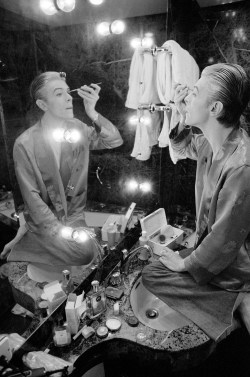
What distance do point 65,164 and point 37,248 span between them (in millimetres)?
639

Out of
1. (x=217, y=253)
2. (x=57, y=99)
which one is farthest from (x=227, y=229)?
(x=57, y=99)

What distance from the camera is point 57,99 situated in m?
1.86

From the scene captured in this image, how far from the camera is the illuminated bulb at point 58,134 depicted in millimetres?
1891

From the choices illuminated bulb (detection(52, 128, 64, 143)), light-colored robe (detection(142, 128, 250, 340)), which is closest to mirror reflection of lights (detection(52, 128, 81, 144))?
illuminated bulb (detection(52, 128, 64, 143))

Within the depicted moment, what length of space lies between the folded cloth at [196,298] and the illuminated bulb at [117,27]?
6.70ft

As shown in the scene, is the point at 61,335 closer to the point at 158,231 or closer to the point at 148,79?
the point at 158,231

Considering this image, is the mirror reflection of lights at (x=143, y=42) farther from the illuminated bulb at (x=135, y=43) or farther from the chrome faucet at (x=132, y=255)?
the chrome faucet at (x=132, y=255)

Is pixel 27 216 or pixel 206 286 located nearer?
pixel 27 216

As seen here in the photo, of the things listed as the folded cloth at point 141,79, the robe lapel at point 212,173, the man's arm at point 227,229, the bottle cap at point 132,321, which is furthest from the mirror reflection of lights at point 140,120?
the bottle cap at point 132,321

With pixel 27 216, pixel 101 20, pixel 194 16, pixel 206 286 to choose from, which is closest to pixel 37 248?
pixel 27 216

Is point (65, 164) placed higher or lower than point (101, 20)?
lower

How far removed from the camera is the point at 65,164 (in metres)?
2.02

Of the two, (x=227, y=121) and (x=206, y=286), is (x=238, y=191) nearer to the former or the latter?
(x=227, y=121)

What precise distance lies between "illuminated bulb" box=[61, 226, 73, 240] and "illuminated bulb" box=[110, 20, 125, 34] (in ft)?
5.42
